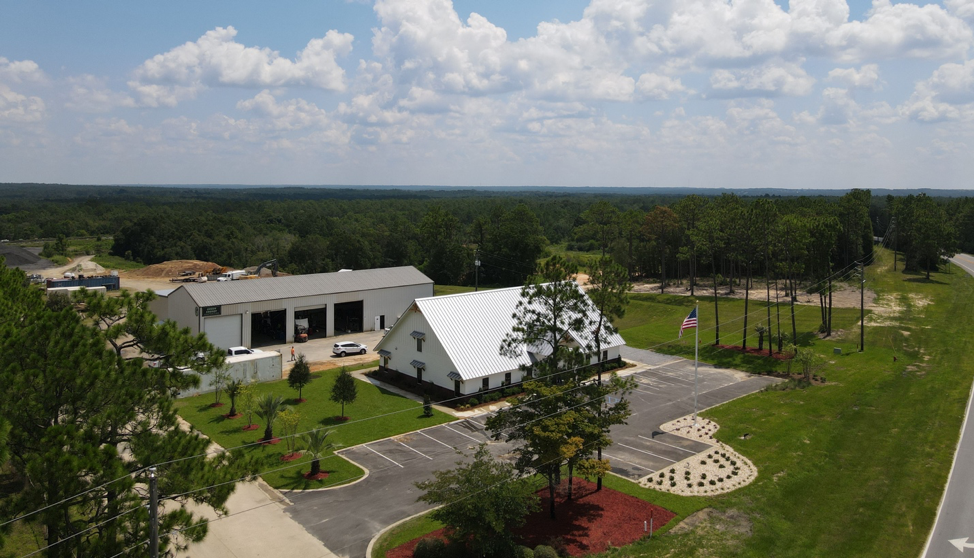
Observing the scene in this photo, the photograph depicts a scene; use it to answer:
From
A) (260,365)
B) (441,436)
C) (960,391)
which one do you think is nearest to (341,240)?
(260,365)

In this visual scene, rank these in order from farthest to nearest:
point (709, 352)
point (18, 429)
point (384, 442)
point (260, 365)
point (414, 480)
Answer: point (709, 352) < point (260, 365) < point (384, 442) < point (414, 480) < point (18, 429)

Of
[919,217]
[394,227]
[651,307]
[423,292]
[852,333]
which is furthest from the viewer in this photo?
[394,227]

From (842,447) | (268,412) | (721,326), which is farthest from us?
(721,326)

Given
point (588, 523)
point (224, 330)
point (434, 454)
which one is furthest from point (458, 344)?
point (224, 330)

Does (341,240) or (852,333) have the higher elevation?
(341,240)

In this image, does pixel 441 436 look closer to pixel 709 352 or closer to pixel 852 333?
pixel 709 352

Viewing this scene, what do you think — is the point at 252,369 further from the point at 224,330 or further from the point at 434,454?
the point at 434,454

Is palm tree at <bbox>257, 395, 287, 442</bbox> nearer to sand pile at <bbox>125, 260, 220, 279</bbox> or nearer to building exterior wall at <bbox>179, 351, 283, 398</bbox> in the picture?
building exterior wall at <bbox>179, 351, 283, 398</bbox>
